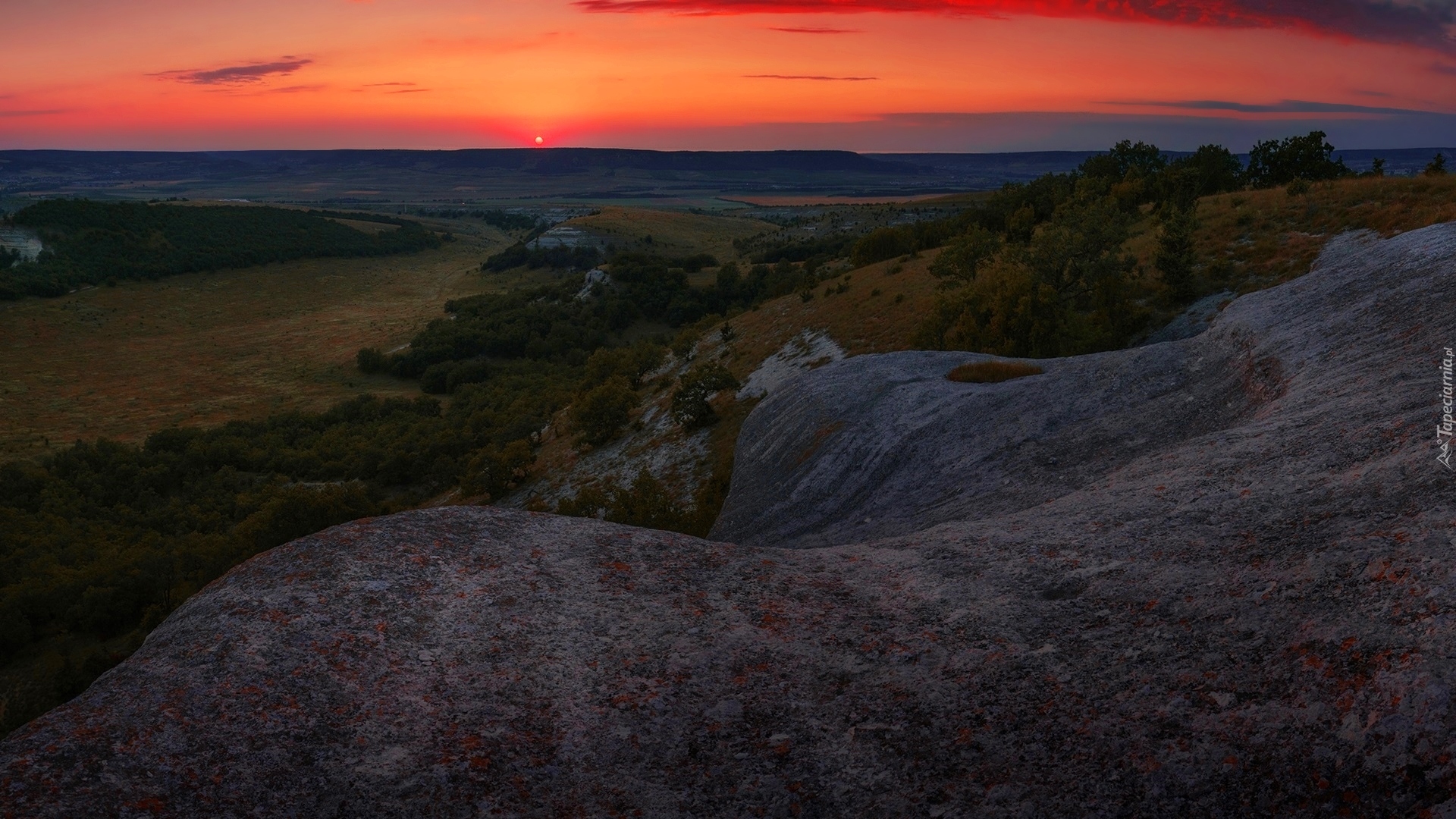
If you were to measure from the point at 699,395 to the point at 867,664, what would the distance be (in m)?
39.3

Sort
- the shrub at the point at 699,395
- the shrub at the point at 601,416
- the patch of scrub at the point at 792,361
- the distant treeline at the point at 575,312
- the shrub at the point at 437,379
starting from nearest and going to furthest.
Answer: the shrub at the point at 699,395 → the patch of scrub at the point at 792,361 → the shrub at the point at 601,416 → the shrub at the point at 437,379 → the distant treeline at the point at 575,312

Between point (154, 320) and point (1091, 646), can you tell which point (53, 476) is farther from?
point (154, 320)

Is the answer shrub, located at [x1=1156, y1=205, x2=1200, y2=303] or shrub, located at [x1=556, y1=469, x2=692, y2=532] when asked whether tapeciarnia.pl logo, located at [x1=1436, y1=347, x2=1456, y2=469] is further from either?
shrub, located at [x1=1156, y1=205, x2=1200, y2=303]

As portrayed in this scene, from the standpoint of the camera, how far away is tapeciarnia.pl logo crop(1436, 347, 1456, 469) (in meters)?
11.9

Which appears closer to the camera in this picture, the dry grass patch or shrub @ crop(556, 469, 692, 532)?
shrub @ crop(556, 469, 692, 532)

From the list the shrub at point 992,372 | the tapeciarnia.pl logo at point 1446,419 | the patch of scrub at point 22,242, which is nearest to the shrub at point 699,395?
the shrub at point 992,372

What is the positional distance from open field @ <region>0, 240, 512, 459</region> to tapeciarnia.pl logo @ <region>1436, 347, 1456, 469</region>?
9254cm

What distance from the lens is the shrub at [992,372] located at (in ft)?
95.5

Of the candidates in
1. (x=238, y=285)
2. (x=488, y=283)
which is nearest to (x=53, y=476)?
(x=488, y=283)

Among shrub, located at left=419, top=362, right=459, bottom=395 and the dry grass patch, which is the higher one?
the dry grass patch

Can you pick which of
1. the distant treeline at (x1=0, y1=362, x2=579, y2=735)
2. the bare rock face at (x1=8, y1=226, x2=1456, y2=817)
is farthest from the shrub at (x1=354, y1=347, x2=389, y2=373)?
the bare rock face at (x1=8, y1=226, x2=1456, y2=817)

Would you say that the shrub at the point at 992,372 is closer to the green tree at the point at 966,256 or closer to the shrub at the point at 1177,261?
the shrub at the point at 1177,261

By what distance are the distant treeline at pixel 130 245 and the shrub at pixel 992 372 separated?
160 m

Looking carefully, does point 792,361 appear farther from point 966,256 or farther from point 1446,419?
point 1446,419
